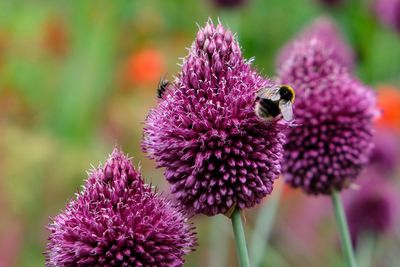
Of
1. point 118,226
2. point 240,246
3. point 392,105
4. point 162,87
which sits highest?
point 392,105

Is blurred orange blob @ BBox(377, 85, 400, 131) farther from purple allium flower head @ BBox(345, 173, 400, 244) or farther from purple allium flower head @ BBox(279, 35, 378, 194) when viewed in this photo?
purple allium flower head @ BBox(279, 35, 378, 194)

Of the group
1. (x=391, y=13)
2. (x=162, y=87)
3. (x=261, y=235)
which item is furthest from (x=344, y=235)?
(x=391, y=13)

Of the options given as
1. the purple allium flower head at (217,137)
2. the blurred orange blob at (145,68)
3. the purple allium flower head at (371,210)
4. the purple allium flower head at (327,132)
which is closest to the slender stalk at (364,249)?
the purple allium flower head at (371,210)

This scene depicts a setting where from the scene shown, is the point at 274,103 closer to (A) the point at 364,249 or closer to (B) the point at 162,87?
(B) the point at 162,87

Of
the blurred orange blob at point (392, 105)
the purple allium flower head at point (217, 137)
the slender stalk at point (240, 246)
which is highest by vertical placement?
the blurred orange blob at point (392, 105)

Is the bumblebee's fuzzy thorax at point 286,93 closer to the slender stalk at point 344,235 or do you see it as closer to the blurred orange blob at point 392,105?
the slender stalk at point 344,235
